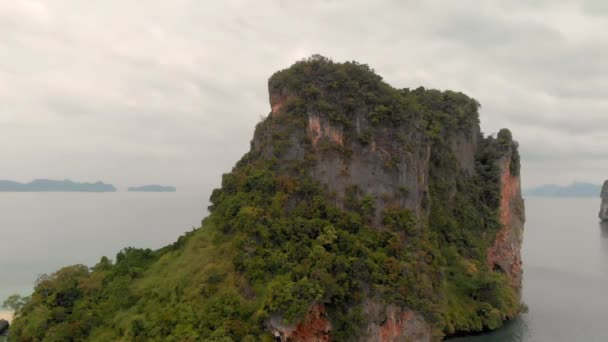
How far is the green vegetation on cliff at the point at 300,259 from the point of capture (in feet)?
77.8

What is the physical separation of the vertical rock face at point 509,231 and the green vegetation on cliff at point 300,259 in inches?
74.3

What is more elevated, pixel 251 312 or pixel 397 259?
pixel 397 259

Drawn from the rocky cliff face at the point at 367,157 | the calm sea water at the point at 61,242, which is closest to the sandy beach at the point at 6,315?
the calm sea water at the point at 61,242

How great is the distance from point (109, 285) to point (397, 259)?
19.4m

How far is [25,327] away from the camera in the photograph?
26.9 meters

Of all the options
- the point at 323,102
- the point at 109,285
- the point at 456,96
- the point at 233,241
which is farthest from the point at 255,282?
the point at 456,96

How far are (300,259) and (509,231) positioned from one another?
979 inches

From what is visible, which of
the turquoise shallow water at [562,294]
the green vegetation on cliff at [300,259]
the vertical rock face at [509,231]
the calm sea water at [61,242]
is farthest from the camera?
the calm sea water at [61,242]

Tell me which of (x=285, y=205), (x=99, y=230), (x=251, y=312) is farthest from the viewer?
(x=99, y=230)

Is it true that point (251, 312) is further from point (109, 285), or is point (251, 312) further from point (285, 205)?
point (109, 285)

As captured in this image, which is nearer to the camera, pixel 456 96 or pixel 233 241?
pixel 233 241

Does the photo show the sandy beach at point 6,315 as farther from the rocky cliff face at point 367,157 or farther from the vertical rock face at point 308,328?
the vertical rock face at point 308,328

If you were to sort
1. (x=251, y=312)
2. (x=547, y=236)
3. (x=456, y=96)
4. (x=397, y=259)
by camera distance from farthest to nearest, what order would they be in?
(x=547, y=236) → (x=456, y=96) → (x=397, y=259) → (x=251, y=312)

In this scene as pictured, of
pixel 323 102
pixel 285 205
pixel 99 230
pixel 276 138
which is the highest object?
pixel 323 102
